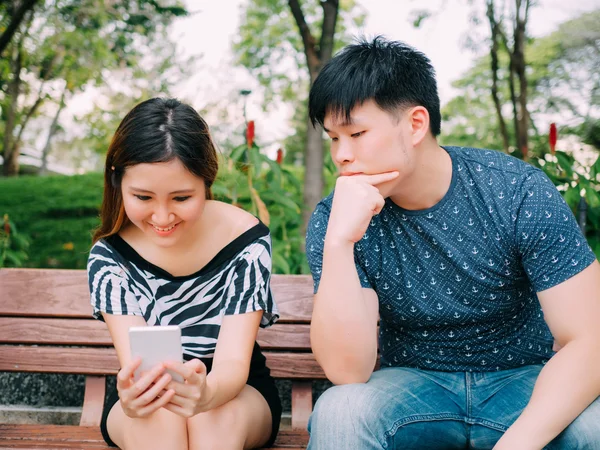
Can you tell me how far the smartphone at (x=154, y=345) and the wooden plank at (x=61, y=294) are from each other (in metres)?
1.10

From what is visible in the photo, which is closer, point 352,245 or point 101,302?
point 352,245

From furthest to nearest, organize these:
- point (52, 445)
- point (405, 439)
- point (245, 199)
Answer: point (245, 199), point (52, 445), point (405, 439)

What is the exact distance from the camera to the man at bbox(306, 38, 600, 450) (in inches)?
75.9

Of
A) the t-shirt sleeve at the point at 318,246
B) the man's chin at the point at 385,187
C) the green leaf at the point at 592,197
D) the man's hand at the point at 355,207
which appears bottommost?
the t-shirt sleeve at the point at 318,246

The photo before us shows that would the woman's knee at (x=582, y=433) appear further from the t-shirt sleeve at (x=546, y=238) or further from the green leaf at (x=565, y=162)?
the green leaf at (x=565, y=162)

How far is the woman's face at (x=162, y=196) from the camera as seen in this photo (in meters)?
2.13

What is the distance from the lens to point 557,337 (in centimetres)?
201

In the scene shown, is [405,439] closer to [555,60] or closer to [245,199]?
[245,199]

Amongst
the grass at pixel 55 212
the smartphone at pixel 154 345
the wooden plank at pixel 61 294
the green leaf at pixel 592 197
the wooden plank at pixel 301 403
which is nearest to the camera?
the smartphone at pixel 154 345

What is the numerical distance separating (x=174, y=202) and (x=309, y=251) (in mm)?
489

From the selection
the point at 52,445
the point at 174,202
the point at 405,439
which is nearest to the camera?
the point at 405,439

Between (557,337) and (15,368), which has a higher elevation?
(557,337)

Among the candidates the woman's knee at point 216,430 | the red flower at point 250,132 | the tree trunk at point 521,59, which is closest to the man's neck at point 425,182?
the woman's knee at point 216,430

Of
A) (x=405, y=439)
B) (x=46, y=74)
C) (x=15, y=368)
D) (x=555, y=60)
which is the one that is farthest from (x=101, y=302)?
(x=46, y=74)
